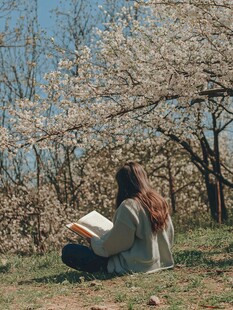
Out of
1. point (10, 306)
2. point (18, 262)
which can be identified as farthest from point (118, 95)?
point (10, 306)

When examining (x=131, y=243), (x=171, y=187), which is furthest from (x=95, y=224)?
(x=171, y=187)

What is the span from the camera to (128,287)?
5457 mm

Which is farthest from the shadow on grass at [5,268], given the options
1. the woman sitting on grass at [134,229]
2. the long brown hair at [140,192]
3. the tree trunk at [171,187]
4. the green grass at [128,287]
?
the tree trunk at [171,187]

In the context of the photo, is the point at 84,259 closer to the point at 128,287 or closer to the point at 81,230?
the point at 81,230

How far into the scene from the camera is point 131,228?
6.07 m

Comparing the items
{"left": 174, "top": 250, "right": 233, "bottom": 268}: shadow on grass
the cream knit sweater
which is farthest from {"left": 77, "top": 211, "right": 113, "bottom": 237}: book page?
{"left": 174, "top": 250, "right": 233, "bottom": 268}: shadow on grass

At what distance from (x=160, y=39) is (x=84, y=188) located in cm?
706

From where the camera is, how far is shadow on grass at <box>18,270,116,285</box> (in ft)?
20.2

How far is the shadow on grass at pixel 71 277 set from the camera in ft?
20.2

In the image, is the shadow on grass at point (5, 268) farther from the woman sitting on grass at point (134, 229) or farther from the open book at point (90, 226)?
the woman sitting on grass at point (134, 229)

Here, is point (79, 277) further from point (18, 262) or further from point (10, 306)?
point (18, 262)

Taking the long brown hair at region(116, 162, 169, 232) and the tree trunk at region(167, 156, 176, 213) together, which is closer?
the long brown hair at region(116, 162, 169, 232)

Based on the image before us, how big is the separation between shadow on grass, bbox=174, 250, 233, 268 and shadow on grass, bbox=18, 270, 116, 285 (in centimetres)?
102

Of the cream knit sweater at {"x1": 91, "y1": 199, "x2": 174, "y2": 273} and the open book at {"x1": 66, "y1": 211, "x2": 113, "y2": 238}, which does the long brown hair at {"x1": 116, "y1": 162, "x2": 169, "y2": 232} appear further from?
the open book at {"x1": 66, "y1": 211, "x2": 113, "y2": 238}
